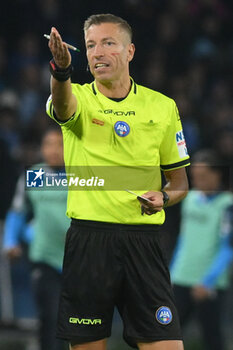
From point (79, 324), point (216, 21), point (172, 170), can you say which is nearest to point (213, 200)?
point (172, 170)

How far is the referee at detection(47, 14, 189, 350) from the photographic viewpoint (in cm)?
392

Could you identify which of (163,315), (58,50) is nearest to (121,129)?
(58,50)

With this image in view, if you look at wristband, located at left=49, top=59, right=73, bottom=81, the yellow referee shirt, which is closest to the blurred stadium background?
the yellow referee shirt

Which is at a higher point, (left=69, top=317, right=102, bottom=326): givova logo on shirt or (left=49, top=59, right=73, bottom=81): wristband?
(left=49, top=59, right=73, bottom=81): wristband

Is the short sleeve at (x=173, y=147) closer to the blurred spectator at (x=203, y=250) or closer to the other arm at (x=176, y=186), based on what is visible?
the other arm at (x=176, y=186)

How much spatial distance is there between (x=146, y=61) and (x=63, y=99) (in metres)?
7.00

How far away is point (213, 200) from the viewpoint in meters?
6.49

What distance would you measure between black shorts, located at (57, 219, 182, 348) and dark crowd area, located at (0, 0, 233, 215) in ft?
16.1

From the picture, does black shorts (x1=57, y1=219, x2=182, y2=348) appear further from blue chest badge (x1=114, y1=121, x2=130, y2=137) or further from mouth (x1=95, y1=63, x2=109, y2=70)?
mouth (x1=95, y1=63, x2=109, y2=70)

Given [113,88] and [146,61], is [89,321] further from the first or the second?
[146,61]

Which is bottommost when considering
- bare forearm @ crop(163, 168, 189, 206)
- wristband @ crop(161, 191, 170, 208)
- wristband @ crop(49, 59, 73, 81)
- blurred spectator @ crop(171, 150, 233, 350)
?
blurred spectator @ crop(171, 150, 233, 350)

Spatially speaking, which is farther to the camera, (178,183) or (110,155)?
(178,183)

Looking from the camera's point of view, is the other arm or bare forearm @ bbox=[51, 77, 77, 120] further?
the other arm

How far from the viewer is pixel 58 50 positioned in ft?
11.5
